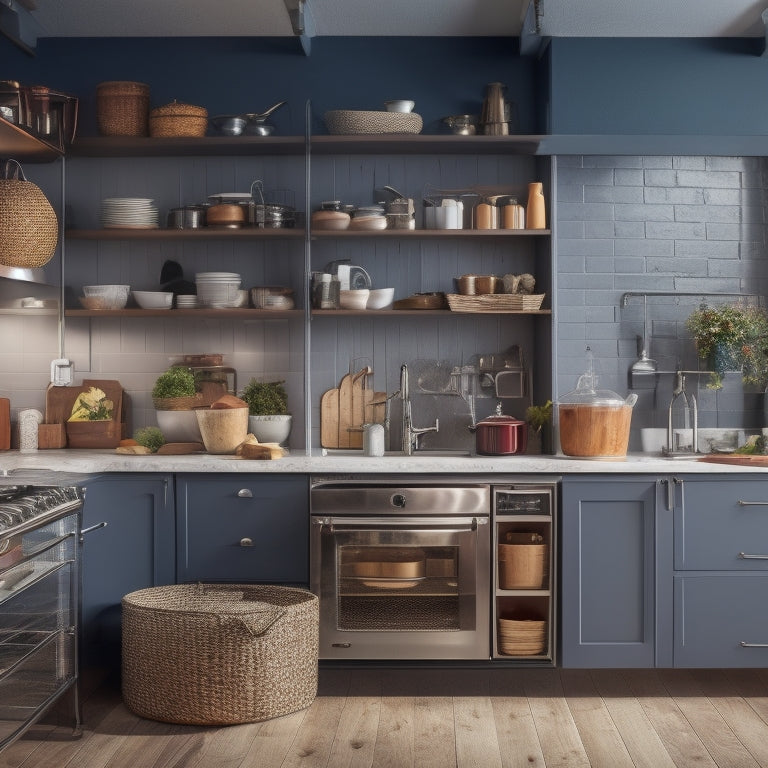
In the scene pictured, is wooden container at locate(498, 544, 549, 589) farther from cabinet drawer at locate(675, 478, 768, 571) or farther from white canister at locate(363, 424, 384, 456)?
white canister at locate(363, 424, 384, 456)

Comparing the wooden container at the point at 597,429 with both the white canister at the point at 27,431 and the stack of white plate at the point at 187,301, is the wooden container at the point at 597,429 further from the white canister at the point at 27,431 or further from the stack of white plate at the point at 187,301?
the white canister at the point at 27,431

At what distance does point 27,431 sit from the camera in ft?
15.5

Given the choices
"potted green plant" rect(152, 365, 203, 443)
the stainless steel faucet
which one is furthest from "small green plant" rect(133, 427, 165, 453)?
the stainless steel faucet

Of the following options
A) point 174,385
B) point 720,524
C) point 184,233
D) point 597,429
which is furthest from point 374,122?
point 720,524

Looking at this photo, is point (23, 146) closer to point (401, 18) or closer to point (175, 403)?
point (175, 403)

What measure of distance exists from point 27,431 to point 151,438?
0.64 m

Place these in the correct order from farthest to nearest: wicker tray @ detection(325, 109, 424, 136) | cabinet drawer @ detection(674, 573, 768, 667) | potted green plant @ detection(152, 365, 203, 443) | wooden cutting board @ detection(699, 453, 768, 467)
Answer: potted green plant @ detection(152, 365, 203, 443) < wicker tray @ detection(325, 109, 424, 136) < wooden cutting board @ detection(699, 453, 768, 467) < cabinet drawer @ detection(674, 573, 768, 667)

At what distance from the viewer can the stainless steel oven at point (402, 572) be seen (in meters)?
4.14

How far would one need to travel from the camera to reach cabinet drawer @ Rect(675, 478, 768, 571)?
412 cm

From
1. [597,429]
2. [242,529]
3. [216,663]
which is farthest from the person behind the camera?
[597,429]

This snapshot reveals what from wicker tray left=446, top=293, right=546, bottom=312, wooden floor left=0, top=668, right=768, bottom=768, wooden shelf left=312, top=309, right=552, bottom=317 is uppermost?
wicker tray left=446, top=293, right=546, bottom=312

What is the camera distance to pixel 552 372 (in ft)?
15.3

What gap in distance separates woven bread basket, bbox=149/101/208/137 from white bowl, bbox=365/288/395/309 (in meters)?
1.10

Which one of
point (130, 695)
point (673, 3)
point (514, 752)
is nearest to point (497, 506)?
point (514, 752)
